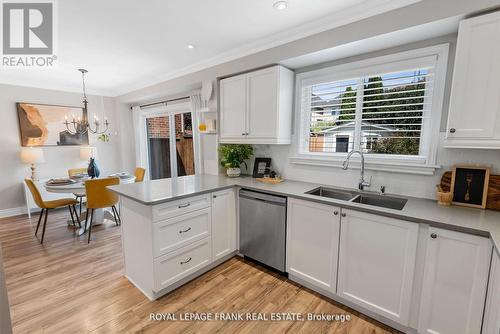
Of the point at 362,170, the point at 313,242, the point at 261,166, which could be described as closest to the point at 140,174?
the point at 261,166

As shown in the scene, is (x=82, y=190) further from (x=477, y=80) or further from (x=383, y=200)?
(x=477, y=80)

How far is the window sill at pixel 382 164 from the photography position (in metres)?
1.96

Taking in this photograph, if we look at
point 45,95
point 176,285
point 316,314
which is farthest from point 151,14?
point 45,95

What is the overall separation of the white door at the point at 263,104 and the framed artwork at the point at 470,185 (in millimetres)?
1595

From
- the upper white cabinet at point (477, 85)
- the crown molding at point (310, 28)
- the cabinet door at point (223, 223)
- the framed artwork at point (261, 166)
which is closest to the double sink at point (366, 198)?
the upper white cabinet at point (477, 85)

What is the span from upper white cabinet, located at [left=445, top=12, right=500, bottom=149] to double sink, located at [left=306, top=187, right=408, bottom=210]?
0.64 metres

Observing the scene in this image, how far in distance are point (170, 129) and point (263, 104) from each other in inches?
105

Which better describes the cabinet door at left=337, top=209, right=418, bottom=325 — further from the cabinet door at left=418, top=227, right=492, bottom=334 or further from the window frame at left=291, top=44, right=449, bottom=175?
the window frame at left=291, top=44, right=449, bottom=175

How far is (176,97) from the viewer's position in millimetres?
4219

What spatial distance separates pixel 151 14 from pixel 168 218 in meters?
1.80

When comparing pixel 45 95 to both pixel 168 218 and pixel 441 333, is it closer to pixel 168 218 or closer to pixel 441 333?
pixel 168 218

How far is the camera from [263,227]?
239cm

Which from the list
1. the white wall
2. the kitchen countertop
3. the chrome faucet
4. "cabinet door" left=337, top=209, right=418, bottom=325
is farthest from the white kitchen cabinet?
the white wall

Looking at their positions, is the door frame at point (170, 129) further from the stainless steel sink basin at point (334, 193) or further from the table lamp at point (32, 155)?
the stainless steel sink basin at point (334, 193)
